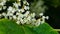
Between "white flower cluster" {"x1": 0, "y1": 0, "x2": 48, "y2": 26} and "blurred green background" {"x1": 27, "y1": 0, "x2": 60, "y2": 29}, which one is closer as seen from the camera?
"white flower cluster" {"x1": 0, "y1": 0, "x2": 48, "y2": 26}

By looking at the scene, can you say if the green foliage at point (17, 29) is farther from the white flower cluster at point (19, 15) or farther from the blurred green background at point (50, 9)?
the blurred green background at point (50, 9)

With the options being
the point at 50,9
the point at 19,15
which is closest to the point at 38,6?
the point at 50,9

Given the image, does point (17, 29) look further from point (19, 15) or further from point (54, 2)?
point (54, 2)

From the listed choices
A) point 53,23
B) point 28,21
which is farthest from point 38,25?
point 53,23

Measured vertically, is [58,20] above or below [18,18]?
below

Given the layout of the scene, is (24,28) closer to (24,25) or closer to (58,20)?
(24,25)

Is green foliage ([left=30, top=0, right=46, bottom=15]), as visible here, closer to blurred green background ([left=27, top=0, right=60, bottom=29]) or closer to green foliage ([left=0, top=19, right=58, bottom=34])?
blurred green background ([left=27, top=0, right=60, bottom=29])

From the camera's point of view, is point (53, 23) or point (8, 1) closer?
point (8, 1)

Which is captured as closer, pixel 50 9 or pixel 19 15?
pixel 19 15

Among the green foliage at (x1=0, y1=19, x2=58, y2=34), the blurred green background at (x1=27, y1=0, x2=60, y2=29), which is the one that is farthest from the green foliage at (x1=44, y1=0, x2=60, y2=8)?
the green foliage at (x1=0, y1=19, x2=58, y2=34)

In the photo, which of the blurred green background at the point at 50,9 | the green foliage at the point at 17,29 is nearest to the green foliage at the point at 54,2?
the blurred green background at the point at 50,9
